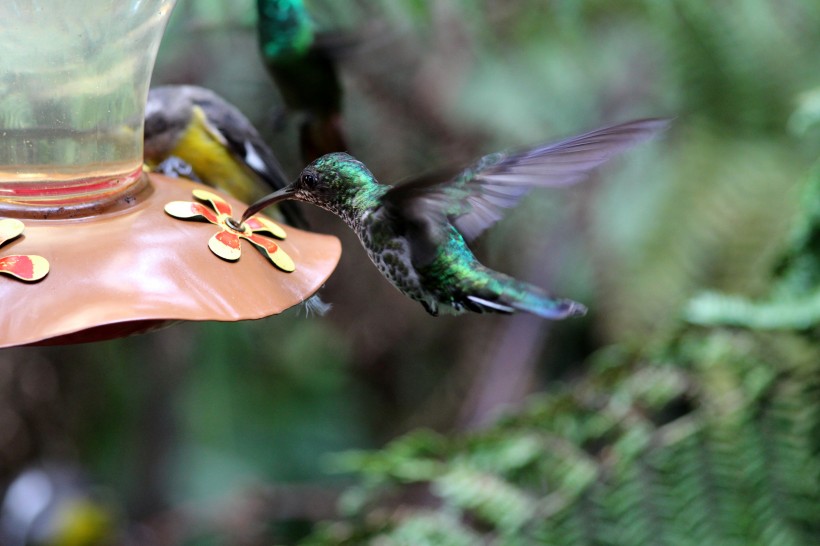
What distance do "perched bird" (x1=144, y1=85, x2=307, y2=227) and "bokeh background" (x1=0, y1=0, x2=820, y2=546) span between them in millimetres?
412

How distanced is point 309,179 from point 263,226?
0.41 feet

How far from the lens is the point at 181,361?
4.60 m

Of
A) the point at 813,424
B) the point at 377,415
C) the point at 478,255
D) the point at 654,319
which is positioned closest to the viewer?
the point at 478,255

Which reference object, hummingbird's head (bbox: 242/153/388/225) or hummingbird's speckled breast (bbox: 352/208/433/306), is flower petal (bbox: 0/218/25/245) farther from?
hummingbird's speckled breast (bbox: 352/208/433/306)

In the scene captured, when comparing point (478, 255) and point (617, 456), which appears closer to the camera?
point (478, 255)

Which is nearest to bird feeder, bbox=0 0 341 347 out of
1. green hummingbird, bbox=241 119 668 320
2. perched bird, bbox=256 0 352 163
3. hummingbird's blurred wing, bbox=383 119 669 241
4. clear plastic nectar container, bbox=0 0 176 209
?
clear plastic nectar container, bbox=0 0 176 209

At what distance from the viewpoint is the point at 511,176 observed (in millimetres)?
1446

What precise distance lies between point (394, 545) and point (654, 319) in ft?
5.76

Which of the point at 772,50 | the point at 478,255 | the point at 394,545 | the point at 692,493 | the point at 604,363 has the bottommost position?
the point at 394,545

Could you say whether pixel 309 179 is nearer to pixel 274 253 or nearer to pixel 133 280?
pixel 274 253

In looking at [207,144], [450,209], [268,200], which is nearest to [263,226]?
[268,200]

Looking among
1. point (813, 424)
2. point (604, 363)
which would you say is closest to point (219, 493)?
point (604, 363)

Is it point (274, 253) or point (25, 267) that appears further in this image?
point (274, 253)

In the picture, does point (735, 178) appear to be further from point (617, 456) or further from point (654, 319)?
point (617, 456)
